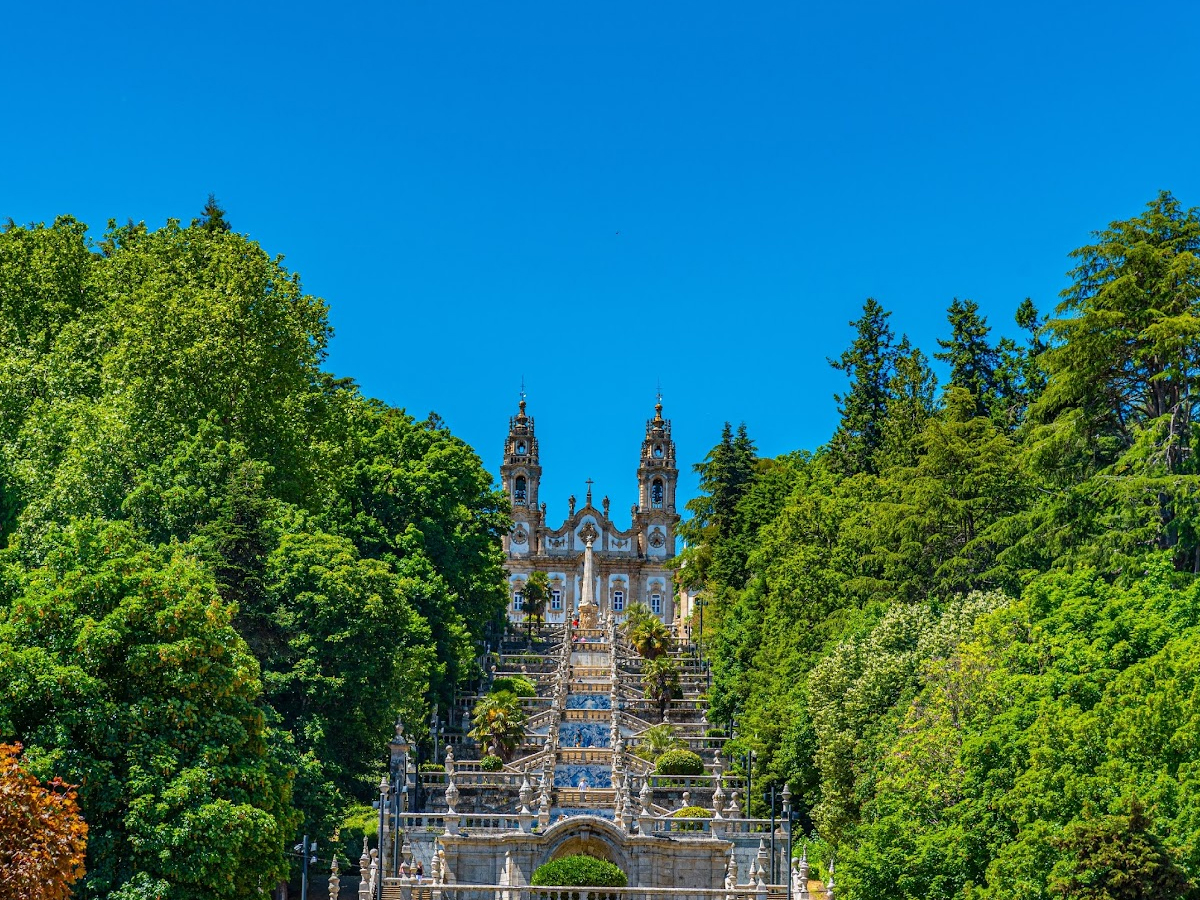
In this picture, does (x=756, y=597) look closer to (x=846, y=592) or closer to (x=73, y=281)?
(x=846, y=592)

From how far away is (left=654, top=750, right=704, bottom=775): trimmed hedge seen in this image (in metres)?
47.5

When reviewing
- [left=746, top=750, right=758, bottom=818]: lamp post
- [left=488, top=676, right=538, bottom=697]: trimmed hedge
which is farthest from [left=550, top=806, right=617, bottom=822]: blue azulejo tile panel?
[left=488, top=676, right=538, bottom=697]: trimmed hedge

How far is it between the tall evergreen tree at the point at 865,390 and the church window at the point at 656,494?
62978 mm

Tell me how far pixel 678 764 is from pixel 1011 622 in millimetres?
17939

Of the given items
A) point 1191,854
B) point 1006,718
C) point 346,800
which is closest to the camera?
point 1191,854

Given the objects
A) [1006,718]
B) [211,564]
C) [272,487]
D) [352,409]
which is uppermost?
[352,409]

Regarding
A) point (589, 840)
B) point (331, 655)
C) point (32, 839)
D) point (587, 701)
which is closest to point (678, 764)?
point (589, 840)

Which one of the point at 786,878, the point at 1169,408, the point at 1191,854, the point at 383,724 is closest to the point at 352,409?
the point at 383,724

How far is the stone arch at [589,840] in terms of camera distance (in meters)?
39.2

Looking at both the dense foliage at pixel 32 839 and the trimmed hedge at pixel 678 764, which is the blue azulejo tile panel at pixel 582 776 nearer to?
the trimmed hedge at pixel 678 764

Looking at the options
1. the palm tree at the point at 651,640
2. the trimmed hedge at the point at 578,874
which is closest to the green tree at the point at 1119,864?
the trimmed hedge at the point at 578,874

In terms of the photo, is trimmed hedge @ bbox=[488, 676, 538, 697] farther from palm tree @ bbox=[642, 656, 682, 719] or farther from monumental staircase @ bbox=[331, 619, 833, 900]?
monumental staircase @ bbox=[331, 619, 833, 900]

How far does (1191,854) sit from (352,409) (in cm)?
3208

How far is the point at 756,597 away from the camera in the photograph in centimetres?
5759
